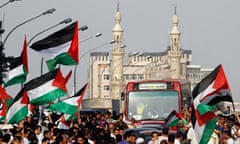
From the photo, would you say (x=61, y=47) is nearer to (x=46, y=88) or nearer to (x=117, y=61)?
(x=46, y=88)

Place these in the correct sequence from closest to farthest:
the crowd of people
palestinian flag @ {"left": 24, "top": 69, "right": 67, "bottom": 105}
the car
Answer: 1. the crowd of people
2. palestinian flag @ {"left": 24, "top": 69, "right": 67, "bottom": 105}
3. the car

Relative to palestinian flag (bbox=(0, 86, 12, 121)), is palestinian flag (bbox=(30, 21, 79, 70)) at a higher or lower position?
higher

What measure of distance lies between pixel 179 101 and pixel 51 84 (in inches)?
462

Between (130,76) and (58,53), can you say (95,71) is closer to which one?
(130,76)

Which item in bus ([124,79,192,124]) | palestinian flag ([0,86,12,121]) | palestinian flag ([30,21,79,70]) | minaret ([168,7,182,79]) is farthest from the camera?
minaret ([168,7,182,79])

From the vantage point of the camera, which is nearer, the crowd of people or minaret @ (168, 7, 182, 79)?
the crowd of people

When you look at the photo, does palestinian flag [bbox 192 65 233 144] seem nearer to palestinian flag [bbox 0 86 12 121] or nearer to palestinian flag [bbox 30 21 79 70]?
palestinian flag [bbox 30 21 79 70]

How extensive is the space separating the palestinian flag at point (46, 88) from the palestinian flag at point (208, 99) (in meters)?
3.06

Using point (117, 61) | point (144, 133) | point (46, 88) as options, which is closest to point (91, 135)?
point (46, 88)

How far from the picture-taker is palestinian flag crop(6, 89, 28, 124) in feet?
60.2

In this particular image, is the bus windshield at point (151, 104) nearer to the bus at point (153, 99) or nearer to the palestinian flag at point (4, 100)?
the bus at point (153, 99)

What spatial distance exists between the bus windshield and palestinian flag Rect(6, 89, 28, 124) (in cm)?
1153

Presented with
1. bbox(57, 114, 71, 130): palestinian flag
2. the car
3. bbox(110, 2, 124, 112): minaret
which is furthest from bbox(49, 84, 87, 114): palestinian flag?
bbox(110, 2, 124, 112): minaret

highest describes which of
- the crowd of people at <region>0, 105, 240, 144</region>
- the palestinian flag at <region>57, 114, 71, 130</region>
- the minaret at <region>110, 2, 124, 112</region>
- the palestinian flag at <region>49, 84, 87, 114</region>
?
the minaret at <region>110, 2, 124, 112</region>
